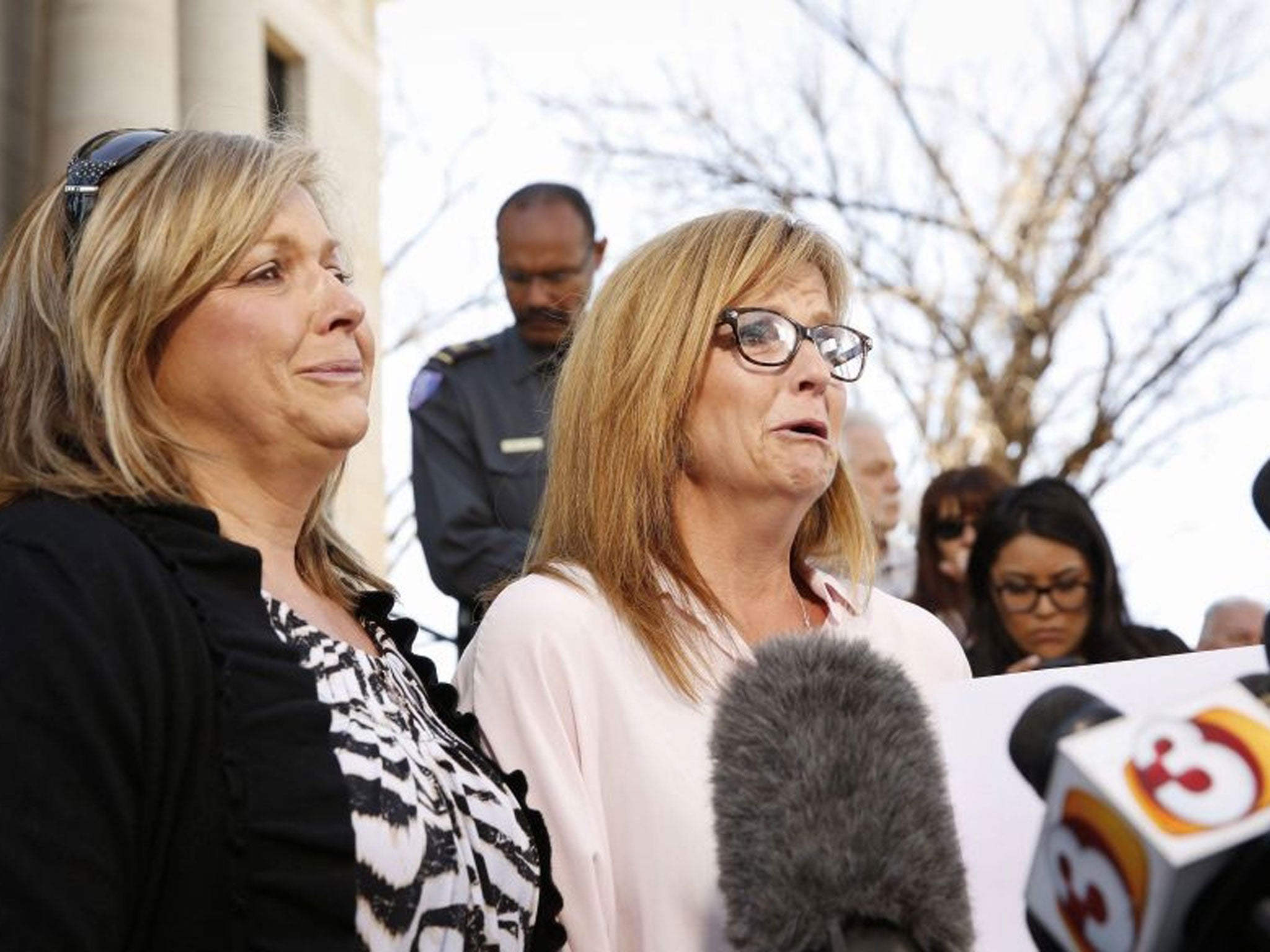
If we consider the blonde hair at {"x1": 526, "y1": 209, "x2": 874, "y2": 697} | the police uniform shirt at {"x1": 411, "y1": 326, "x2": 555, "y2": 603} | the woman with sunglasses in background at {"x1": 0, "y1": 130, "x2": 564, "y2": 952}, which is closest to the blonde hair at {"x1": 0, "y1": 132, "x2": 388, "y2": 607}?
the woman with sunglasses in background at {"x1": 0, "y1": 130, "x2": 564, "y2": 952}

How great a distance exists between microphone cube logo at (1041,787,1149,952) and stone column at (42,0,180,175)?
7.75 m

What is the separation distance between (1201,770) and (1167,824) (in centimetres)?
7

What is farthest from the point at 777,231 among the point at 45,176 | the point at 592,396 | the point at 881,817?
the point at 45,176

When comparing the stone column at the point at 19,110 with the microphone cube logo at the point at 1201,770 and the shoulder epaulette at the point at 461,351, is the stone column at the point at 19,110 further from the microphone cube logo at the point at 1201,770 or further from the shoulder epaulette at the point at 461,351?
the microphone cube logo at the point at 1201,770

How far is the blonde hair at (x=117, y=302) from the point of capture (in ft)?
9.85

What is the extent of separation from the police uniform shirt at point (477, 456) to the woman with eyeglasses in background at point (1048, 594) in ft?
4.61

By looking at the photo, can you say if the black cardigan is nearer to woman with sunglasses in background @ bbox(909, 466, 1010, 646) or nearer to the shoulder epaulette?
the shoulder epaulette

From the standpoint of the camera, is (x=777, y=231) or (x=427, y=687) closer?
(x=427, y=687)

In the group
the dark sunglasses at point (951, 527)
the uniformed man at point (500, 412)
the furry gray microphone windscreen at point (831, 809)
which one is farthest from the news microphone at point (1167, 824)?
the dark sunglasses at point (951, 527)

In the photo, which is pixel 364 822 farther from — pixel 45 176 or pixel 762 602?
pixel 45 176

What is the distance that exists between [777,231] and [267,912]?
181 cm

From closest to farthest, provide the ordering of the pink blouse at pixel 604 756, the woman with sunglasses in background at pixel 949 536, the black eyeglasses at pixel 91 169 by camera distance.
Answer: the black eyeglasses at pixel 91 169, the pink blouse at pixel 604 756, the woman with sunglasses in background at pixel 949 536

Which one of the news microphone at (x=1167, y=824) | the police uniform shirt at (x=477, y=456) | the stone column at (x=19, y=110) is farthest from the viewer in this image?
the stone column at (x=19, y=110)

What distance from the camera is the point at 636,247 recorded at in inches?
158
